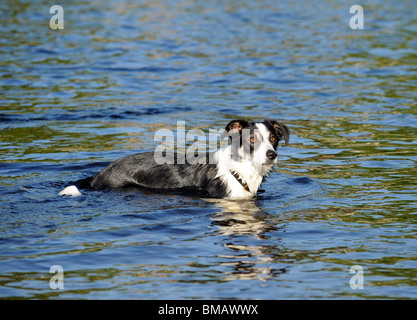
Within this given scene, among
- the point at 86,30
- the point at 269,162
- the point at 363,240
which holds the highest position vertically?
the point at 86,30

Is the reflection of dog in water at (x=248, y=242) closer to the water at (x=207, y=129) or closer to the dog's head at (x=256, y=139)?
the water at (x=207, y=129)

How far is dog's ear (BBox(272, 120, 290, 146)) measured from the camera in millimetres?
9023

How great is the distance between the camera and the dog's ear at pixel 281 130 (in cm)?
902

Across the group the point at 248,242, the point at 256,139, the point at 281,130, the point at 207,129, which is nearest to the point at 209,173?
the point at 256,139

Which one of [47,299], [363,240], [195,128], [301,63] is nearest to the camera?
[47,299]

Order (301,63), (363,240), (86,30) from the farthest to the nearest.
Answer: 1. (86,30)
2. (301,63)
3. (363,240)

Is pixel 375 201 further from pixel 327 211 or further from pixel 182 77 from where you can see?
pixel 182 77

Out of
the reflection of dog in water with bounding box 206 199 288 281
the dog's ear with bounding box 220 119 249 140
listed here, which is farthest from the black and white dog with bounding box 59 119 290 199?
the reflection of dog in water with bounding box 206 199 288 281

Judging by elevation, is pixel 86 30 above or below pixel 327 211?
above

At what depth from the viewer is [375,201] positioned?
8.95m

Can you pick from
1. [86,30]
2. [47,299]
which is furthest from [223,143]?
[86,30]

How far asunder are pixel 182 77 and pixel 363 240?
1084 cm

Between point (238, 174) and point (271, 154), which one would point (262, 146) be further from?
point (238, 174)

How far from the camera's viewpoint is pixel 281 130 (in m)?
9.14
